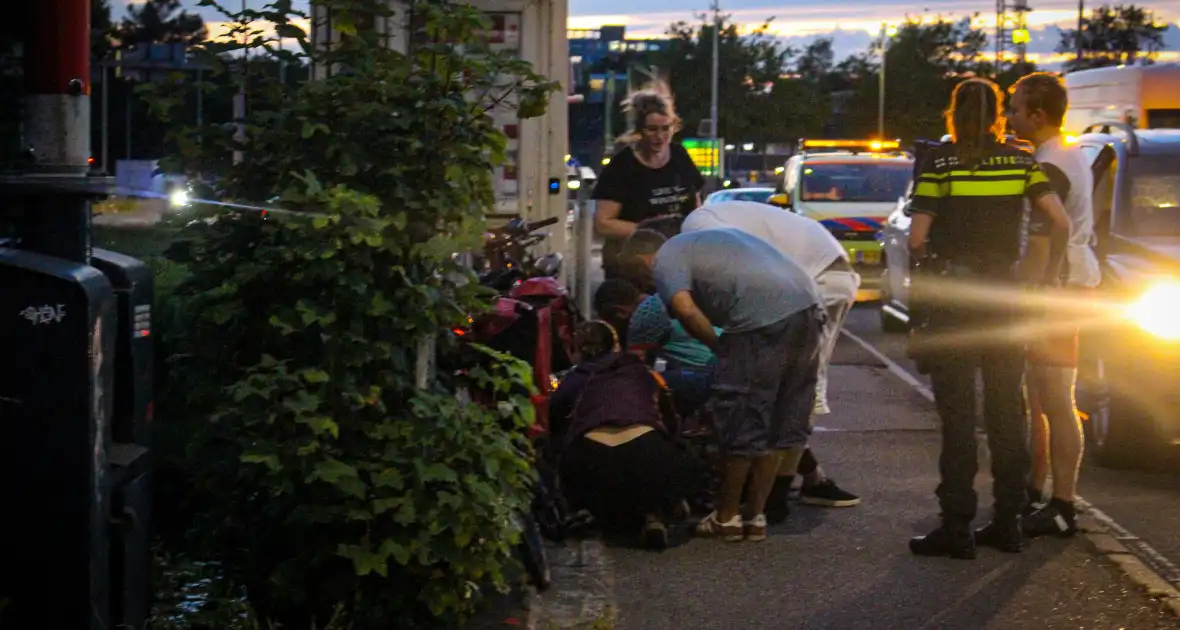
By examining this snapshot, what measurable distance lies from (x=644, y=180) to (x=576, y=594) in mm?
3850

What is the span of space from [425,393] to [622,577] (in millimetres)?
1792

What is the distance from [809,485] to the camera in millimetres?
8500

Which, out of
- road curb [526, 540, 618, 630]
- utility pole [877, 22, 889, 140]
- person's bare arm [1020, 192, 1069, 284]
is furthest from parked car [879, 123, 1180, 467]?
utility pole [877, 22, 889, 140]

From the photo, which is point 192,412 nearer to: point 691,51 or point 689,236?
point 689,236

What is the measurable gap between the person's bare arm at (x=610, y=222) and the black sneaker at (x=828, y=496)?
200 cm

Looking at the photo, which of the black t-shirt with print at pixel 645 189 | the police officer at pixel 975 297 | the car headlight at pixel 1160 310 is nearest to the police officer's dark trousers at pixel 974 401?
the police officer at pixel 975 297

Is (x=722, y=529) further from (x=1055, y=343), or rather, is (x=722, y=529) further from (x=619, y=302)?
(x=1055, y=343)

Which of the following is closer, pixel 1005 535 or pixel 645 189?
pixel 1005 535

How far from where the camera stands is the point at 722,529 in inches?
298

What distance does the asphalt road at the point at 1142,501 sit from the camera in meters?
7.58

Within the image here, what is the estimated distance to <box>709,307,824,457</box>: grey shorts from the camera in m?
7.42

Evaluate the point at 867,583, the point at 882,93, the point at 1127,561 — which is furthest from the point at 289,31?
the point at 882,93

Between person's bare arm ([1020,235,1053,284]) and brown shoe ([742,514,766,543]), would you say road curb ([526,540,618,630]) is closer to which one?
brown shoe ([742,514,766,543])

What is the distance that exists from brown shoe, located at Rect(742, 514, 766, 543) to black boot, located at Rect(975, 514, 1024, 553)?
0.96 m
